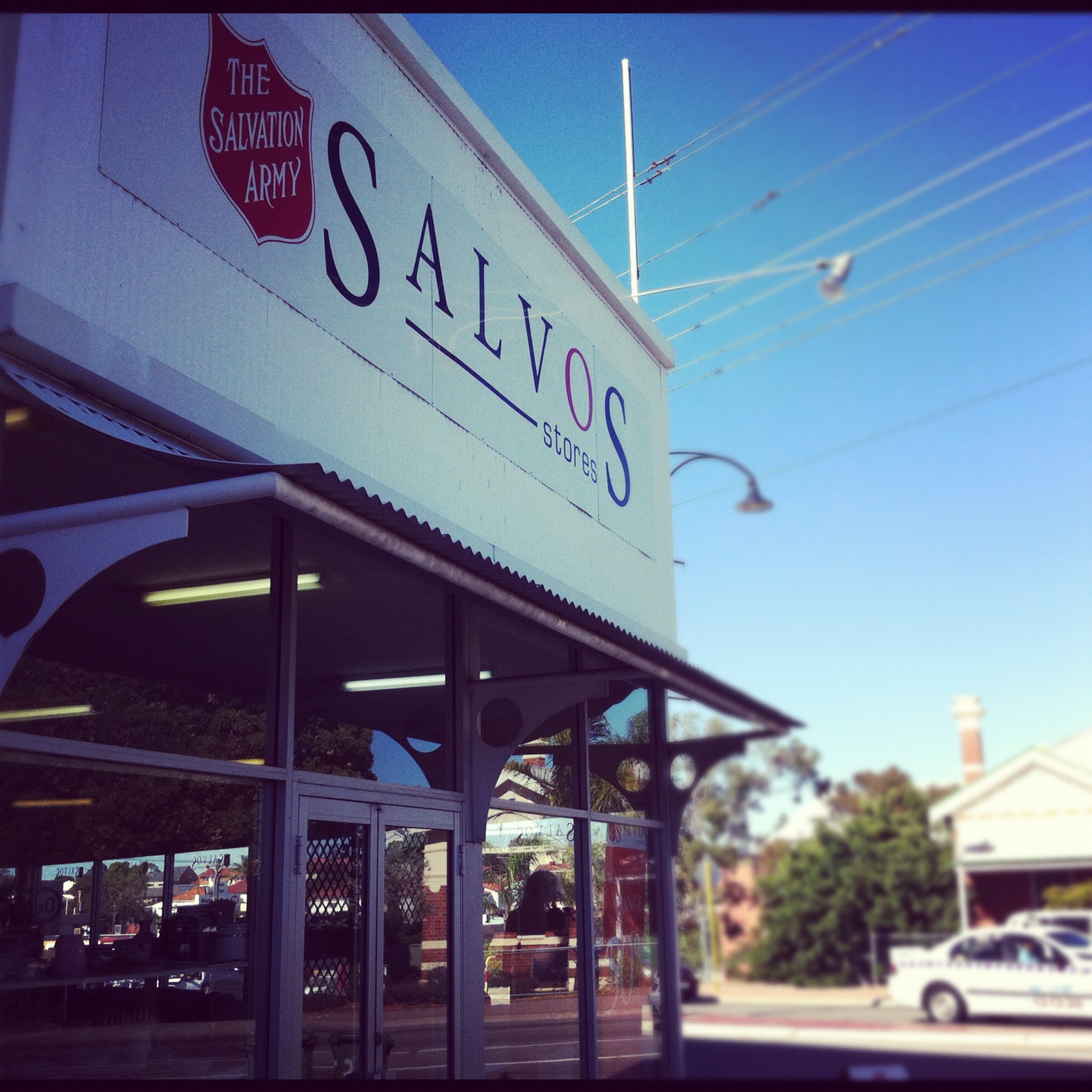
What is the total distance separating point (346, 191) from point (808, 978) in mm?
5559

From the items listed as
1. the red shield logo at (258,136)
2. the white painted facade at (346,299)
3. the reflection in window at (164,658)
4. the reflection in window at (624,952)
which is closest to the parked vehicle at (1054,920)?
the reflection in window at (164,658)

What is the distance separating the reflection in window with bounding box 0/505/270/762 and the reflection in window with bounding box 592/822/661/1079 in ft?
12.6

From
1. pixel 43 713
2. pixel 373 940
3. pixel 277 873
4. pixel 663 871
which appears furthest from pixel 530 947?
A: pixel 43 713

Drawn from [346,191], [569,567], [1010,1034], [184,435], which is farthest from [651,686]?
[1010,1034]

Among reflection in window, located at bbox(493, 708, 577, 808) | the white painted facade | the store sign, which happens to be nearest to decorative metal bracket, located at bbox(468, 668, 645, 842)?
reflection in window, located at bbox(493, 708, 577, 808)

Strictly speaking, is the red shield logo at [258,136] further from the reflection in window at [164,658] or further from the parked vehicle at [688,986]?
the parked vehicle at [688,986]

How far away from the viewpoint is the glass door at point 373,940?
5230 mm

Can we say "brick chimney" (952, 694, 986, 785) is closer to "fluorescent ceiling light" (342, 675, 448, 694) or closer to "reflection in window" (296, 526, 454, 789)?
"reflection in window" (296, 526, 454, 789)

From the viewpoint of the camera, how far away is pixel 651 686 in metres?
9.43

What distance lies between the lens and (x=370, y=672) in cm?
603

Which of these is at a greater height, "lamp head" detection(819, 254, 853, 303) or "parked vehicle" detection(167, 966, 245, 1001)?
"lamp head" detection(819, 254, 853, 303)

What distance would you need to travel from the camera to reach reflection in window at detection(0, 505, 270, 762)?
4160mm

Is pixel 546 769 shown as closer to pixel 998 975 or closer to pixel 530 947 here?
pixel 530 947

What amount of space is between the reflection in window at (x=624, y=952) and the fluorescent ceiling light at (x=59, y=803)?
464 centimetres
